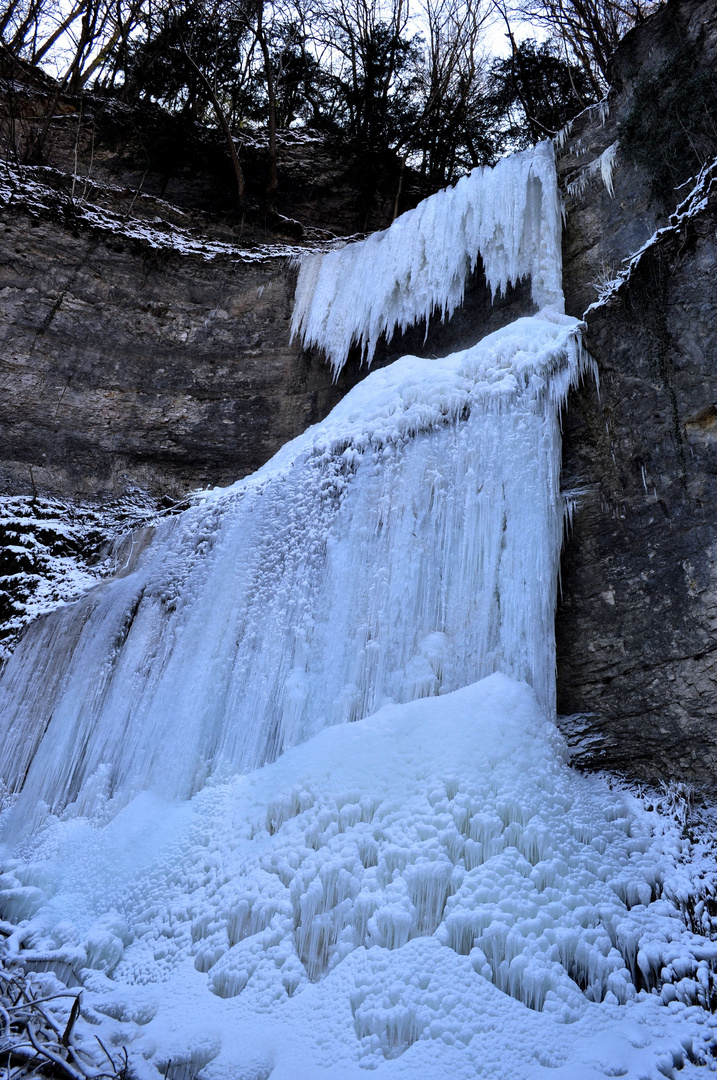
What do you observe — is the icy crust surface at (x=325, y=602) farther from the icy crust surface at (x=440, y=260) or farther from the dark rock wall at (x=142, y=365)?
the dark rock wall at (x=142, y=365)

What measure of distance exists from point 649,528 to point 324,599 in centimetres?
243

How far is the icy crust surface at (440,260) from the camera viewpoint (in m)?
8.54

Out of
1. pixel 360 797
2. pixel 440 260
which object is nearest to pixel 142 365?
pixel 440 260

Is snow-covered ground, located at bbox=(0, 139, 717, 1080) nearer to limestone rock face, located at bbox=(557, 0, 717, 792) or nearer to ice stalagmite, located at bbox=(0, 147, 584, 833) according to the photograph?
ice stalagmite, located at bbox=(0, 147, 584, 833)

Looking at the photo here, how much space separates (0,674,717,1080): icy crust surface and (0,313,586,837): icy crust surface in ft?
1.24

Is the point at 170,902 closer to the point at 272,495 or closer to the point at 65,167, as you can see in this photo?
the point at 272,495

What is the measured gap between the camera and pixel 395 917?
4.07 m

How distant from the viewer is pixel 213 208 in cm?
1220

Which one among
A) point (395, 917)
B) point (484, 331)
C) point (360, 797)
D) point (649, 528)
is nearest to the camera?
point (395, 917)

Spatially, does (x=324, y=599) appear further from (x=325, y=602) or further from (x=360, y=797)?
(x=360, y=797)

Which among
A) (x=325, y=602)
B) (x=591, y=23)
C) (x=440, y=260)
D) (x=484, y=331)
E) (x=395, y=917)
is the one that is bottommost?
(x=395, y=917)

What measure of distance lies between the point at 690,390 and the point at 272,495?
3.51m

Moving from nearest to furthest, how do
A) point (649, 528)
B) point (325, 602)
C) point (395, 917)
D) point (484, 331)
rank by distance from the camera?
point (395, 917) < point (649, 528) < point (325, 602) < point (484, 331)

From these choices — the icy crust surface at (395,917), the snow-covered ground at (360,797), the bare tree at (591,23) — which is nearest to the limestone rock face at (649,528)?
the snow-covered ground at (360,797)
